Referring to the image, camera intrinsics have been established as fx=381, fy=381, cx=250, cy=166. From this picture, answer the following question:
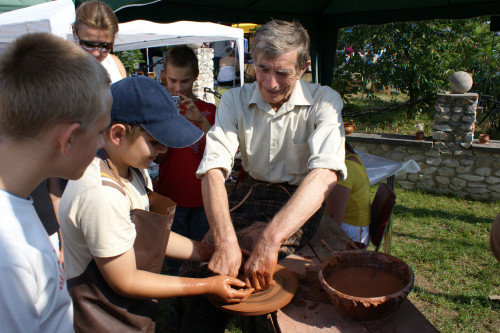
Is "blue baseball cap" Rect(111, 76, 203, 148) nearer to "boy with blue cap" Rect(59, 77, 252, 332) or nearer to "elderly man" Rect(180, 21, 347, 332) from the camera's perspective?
"boy with blue cap" Rect(59, 77, 252, 332)

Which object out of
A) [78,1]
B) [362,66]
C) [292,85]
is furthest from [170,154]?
[362,66]

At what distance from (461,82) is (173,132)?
515 centimetres

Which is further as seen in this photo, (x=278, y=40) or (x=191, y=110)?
(x=191, y=110)

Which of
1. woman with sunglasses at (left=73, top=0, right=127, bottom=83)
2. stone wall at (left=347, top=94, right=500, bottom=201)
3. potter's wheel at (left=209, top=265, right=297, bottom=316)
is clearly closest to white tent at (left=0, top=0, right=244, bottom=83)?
woman with sunglasses at (left=73, top=0, right=127, bottom=83)

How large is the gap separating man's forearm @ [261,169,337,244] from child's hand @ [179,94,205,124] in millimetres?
1166

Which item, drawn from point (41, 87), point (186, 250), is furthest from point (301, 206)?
point (41, 87)

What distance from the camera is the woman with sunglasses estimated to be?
255 cm

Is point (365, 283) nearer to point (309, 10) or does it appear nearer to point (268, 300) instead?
point (268, 300)

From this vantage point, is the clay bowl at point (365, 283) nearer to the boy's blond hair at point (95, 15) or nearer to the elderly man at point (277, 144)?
the elderly man at point (277, 144)

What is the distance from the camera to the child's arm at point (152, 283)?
1391 millimetres

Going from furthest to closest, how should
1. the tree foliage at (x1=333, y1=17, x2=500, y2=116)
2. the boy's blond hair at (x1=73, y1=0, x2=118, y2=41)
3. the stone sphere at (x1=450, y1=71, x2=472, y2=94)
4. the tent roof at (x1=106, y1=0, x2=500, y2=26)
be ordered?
1. the tree foliage at (x1=333, y1=17, x2=500, y2=116)
2. the stone sphere at (x1=450, y1=71, x2=472, y2=94)
3. the tent roof at (x1=106, y1=0, x2=500, y2=26)
4. the boy's blond hair at (x1=73, y1=0, x2=118, y2=41)

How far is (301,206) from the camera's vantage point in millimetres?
1851

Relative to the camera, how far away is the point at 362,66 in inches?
314

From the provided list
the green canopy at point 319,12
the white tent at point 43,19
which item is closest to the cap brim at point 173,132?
the green canopy at point 319,12
